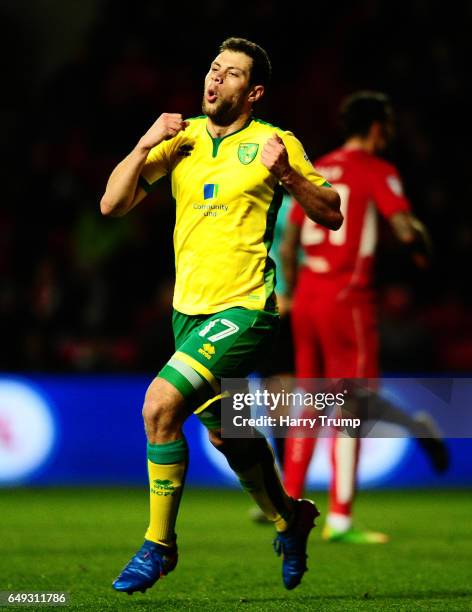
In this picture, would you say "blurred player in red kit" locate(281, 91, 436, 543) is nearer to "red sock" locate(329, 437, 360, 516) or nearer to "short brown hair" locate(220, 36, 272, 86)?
"red sock" locate(329, 437, 360, 516)

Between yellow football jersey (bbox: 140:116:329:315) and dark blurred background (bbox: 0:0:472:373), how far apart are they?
6033mm

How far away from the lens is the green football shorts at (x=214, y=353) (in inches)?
171

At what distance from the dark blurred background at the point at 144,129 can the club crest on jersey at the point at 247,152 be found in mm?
6109

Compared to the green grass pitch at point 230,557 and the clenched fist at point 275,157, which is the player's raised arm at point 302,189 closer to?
the clenched fist at point 275,157

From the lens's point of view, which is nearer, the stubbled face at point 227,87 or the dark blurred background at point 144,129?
the stubbled face at point 227,87

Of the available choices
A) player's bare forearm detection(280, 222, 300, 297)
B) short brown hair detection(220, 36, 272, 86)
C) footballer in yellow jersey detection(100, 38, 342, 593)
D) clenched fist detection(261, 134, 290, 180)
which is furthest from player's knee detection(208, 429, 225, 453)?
player's bare forearm detection(280, 222, 300, 297)

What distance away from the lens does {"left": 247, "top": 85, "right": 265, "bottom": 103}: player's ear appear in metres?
4.62

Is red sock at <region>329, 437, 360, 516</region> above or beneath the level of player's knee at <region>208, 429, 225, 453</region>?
beneath

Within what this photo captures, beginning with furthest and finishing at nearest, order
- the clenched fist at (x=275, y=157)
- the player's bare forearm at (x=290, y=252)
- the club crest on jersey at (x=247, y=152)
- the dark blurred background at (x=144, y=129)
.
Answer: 1. the dark blurred background at (x=144, y=129)
2. the player's bare forearm at (x=290, y=252)
3. the club crest on jersey at (x=247, y=152)
4. the clenched fist at (x=275, y=157)

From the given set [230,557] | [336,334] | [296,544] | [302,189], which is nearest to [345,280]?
[336,334]

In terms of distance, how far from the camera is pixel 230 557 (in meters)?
5.88

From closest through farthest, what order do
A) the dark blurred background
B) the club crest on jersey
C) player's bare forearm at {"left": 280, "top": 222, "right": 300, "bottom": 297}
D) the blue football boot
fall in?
the club crest on jersey < the blue football boot < player's bare forearm at {"left": 280, "top": 222, "right": 300, "bottom": 297} < the dark blurred background

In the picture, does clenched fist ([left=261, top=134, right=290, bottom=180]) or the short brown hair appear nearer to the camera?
clenched fist ([left=261, top=134, right=290, bottom=180])

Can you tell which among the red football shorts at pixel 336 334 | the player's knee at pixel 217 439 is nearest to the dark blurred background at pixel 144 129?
the red football shorts at pixel 336 334
